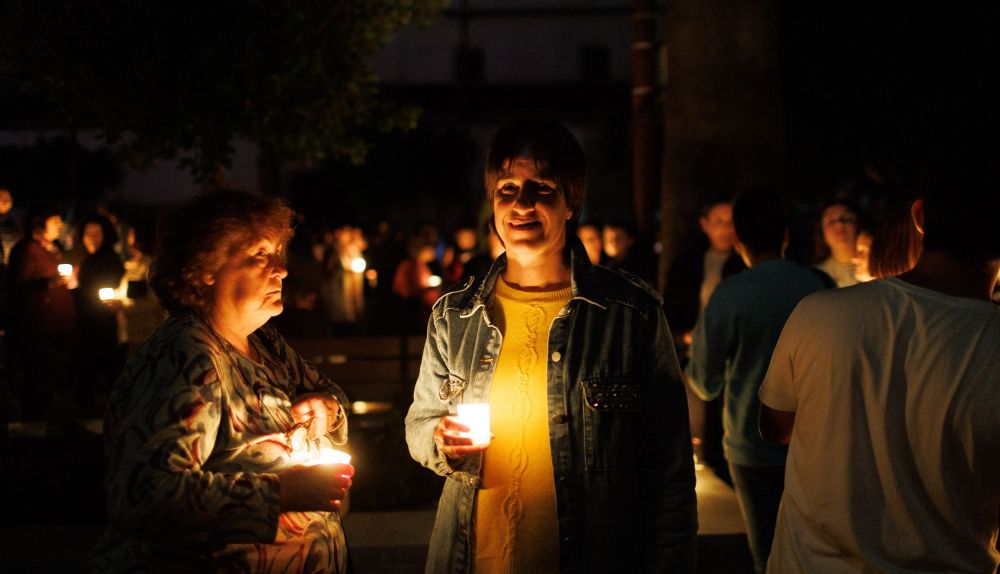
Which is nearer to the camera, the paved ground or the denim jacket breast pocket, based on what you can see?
the denim jacket breast pocket

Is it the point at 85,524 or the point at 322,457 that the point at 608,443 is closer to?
the point at 322,457

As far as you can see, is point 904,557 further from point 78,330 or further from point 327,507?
point 78,330

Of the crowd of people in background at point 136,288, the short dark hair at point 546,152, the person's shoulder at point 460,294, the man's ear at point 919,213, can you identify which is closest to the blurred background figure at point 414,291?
the crowd of people in background at point 136,288

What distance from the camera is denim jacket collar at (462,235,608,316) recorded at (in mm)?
3084

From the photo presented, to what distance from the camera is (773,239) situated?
4.75 meters

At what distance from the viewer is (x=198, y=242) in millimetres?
2926

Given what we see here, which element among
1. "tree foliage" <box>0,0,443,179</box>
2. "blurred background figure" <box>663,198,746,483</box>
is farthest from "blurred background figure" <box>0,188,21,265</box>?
"blurred background figure" <box>663,198,746,483</box>

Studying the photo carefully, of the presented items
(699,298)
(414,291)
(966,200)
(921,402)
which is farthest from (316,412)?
(414,291)

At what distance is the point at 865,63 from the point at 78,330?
12.8 meters

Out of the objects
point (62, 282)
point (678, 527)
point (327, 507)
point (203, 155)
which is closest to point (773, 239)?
point (678, 527)

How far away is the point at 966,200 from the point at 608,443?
1216mm

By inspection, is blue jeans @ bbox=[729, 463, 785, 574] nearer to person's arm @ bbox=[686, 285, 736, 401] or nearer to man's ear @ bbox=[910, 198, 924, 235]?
person's arm @ bbox=[686, 285, 736, 401]

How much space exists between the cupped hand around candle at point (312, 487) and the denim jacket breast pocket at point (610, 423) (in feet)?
2.48

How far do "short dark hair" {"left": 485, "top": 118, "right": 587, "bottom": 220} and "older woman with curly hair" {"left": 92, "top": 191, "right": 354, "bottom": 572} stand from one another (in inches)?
28.6
